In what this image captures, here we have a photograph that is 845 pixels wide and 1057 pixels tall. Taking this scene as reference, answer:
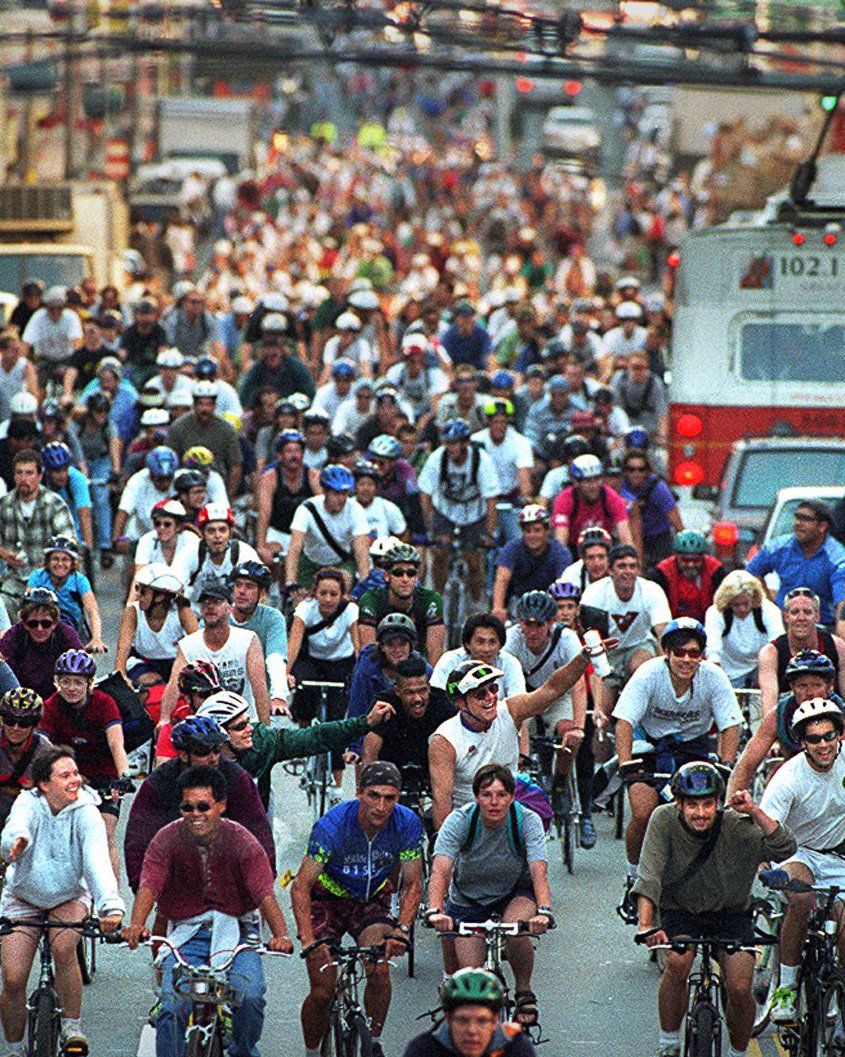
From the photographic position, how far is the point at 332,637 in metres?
16.0

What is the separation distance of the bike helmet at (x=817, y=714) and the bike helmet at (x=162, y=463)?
8900 millimetres

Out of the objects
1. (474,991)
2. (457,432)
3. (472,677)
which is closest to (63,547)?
(472,677)

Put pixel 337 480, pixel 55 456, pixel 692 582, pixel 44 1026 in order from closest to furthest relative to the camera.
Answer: pixel 44 1026
pixel 692 582
pixel 337 480
pixel 55 456

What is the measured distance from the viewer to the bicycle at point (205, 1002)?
1010 cm

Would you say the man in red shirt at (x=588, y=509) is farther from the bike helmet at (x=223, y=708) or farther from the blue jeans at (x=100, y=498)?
the bike helmet at (x=223, y=708)

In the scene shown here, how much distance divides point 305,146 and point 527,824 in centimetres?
5643

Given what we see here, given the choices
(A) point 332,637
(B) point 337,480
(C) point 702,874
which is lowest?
(C) point 702,874

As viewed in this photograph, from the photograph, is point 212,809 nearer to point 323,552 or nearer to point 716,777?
point 716,777

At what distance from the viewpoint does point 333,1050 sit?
1080 centimetres

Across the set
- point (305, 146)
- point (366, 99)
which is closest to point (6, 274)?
point (305, 146)

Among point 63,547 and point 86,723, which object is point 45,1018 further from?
point 63,547

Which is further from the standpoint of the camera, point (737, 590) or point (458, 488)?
point (458, 488)

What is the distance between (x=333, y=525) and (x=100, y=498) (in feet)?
18.5

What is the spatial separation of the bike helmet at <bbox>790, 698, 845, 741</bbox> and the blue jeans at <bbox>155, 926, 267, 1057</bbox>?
8.39 feet
